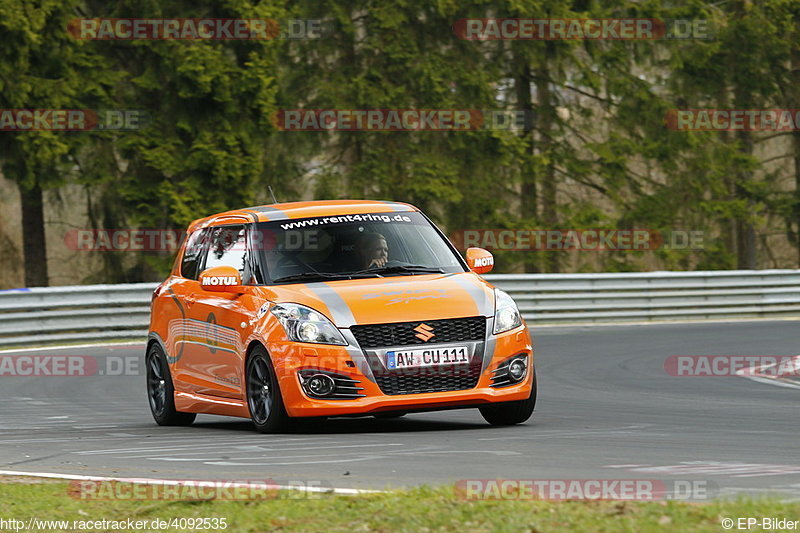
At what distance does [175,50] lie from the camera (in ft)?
103

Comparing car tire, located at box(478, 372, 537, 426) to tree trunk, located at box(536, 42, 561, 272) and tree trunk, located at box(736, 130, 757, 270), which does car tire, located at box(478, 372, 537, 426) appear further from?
tree trunk, located at box(736, 130, 757, 270)

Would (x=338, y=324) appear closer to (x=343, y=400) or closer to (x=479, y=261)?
(x=343, y=400)

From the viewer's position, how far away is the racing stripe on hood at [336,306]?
33.9 feet

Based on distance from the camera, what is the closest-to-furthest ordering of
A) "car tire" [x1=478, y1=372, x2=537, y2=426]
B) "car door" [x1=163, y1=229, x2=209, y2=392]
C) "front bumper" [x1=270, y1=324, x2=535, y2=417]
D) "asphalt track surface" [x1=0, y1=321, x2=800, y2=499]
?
"asphalt track surface" [x1=0, y1=321, x2=800, y2=499] < "front bumper" [x1=270, y1=324, x2=535, y2=417] < "car tire" [x1=478, y1=372, x2=537, y2=426] < "car door" [x1=163, y1=229, x2=209, y2=392]

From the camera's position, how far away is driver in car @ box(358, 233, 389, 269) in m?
11.4

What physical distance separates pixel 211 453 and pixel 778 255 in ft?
133

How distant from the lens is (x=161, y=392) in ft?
41.9

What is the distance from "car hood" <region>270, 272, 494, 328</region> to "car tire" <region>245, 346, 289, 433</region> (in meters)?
0.47

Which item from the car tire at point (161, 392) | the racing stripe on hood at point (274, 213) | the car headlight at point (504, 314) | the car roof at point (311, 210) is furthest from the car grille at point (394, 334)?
the car tire at point (161, 392)

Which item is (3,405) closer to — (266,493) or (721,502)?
(266,493)

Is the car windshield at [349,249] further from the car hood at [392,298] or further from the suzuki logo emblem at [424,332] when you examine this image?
the suzuki logo emblem at [424,332]

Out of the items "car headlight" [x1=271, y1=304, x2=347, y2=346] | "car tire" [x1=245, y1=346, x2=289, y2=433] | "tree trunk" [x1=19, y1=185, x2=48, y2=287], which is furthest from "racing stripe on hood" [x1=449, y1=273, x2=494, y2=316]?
"tree trunk" [x1=19, y1=185, x2=48, y2=287]

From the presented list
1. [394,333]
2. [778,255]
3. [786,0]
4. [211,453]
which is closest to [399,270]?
[394,333]

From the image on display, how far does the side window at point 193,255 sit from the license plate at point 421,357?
105 inches
